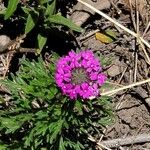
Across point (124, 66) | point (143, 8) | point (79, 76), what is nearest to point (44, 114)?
point (79, 76)

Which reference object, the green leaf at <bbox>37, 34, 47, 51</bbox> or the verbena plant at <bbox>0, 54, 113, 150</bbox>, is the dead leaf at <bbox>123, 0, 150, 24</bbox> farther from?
the verbena plant at <bbox>0, 54, 113, 150</bbox>

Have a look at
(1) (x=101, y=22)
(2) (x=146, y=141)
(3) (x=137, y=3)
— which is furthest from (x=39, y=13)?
(2) (x=146, y=141)

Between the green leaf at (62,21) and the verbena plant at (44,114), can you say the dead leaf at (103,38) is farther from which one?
the verbena plant at (44,114)

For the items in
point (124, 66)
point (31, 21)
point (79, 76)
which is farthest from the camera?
point (124, 66)

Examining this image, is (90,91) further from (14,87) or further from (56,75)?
(14,87)

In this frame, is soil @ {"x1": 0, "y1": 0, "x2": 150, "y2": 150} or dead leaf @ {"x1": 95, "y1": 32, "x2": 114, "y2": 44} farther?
dead leaf @ {"x1": 95, "y1": 32, "x2": 114, "y2": 44}

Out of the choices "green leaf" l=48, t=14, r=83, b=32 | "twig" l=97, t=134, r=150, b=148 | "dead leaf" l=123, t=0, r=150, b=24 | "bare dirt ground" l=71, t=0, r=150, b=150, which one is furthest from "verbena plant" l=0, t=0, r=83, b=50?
"twig" l=97, t=134, r=150, b=148

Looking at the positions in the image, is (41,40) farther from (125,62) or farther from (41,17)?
(125,62)

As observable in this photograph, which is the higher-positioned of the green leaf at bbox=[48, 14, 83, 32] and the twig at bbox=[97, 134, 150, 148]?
the green leaf at bbox=[48, 14, 83, 32]
